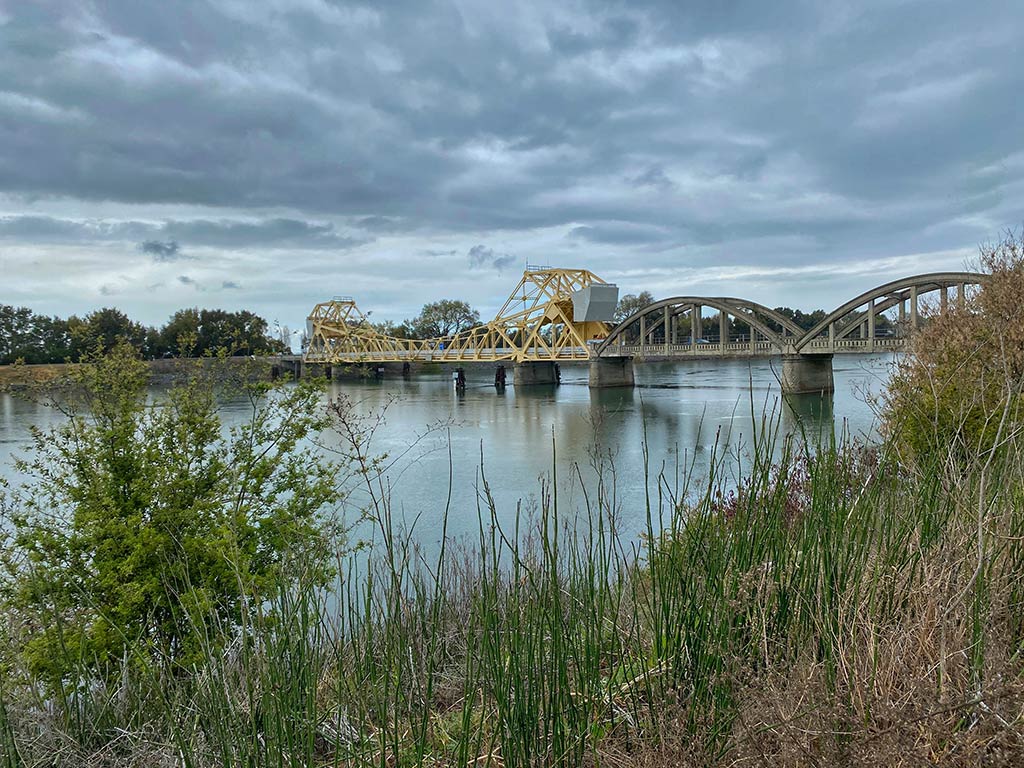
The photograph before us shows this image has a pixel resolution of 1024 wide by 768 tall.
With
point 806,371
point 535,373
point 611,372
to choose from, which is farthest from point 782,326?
point 535,373

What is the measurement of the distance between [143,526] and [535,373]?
157 feet

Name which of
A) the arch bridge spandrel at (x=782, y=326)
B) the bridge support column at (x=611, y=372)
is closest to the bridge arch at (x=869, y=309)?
the arch bridge spandrel at (x=782, y=326)

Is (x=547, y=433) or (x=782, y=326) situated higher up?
(x=782, y=326)

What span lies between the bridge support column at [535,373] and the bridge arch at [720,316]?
744 cm

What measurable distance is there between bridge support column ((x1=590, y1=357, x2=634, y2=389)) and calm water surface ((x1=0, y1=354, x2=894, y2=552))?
1400 mm

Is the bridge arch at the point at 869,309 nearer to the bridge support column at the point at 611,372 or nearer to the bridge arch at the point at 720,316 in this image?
Answer: the bridge arch at the point at 720,316

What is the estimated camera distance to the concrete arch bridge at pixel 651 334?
33.8 m

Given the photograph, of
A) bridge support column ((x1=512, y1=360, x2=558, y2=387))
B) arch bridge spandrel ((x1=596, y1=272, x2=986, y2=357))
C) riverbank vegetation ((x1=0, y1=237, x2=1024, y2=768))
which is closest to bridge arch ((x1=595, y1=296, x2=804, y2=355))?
arch bridge spandrel ((x1=596, y1=272, x2=986, y2=357))

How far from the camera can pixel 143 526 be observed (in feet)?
16.1

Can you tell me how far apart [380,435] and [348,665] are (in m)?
19.2

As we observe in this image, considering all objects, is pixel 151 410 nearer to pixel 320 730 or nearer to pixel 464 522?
pixel 320 730

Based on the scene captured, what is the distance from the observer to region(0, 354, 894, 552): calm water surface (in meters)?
7.70

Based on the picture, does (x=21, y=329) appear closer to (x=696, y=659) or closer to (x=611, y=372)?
(x=611, y=372)

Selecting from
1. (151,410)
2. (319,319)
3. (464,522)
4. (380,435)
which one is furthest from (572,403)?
(319,319)
